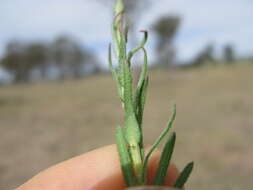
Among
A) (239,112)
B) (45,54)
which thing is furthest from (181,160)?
(45,54)

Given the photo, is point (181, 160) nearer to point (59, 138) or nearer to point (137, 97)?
point (59, 138)

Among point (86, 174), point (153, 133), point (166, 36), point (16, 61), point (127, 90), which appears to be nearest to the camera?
point (127, 90)

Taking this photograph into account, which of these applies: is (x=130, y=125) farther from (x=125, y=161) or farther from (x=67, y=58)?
(x=67, y=58)

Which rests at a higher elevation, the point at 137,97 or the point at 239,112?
the point at 137,97

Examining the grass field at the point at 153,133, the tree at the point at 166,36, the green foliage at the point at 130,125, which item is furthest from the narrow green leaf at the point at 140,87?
the tree at the point at 166,36

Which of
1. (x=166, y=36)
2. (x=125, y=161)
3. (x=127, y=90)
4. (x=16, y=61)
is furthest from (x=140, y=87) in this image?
(x=16, y=61)

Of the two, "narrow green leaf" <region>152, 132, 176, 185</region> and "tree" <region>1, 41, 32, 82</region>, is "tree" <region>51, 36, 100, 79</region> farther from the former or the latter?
"narrow green leaf" <region>152, 132, 176, 185</region>
